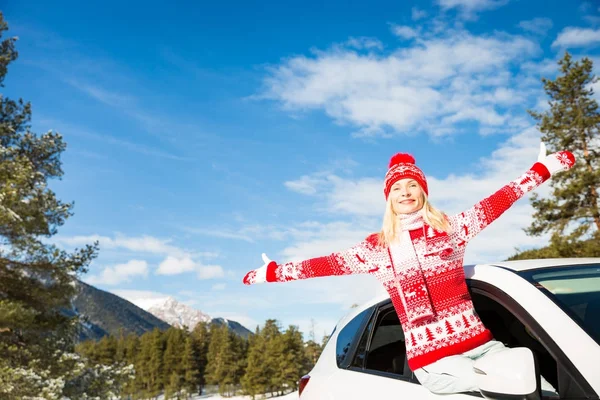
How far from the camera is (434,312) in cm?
292

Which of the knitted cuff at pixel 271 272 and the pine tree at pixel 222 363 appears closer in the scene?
the knitted cuff at pixel 271 272

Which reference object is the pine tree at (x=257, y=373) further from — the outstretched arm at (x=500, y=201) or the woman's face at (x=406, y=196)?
the woman's face at (x=406, y=196)

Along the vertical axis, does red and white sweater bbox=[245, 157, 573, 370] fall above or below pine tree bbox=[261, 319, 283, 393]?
below

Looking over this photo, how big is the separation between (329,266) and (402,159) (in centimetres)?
88

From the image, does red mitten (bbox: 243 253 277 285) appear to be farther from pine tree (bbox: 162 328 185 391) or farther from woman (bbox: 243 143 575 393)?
pine tree (bbox: 162 328 185 391)

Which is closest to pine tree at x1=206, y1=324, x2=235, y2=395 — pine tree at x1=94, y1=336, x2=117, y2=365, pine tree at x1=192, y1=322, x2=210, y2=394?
pine tree at x1=192, y1=322, x2=210, y2=394

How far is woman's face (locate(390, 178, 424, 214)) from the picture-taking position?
3262 millimetres

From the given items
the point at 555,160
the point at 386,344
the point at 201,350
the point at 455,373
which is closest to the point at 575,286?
the point at 455,373

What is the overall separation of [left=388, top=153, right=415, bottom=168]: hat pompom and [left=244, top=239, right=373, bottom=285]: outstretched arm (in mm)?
613

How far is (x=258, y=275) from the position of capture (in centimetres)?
379

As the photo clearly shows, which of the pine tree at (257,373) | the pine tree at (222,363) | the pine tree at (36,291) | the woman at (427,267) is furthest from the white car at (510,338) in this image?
the pine tree at (222,363)

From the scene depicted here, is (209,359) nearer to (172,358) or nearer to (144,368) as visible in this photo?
(172,358)

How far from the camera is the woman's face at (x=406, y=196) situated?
3262 millimetres

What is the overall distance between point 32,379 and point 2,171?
5.97 metres
